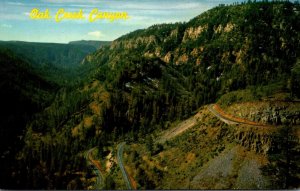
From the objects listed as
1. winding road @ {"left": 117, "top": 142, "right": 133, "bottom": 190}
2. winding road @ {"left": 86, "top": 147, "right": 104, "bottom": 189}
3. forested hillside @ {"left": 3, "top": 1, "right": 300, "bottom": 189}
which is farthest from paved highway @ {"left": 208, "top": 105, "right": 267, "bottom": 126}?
winding road @ {"left": 86, "top": 147, "right": 104, "bottom": 189}

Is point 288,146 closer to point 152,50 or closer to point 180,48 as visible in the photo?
point 180,48

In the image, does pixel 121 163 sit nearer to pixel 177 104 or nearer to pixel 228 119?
pixel 228 119

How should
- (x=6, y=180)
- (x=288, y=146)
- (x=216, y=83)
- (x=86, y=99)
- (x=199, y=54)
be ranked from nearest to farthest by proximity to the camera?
(x=6, y=180), (x=288, y=146), (x=86, y=99), (x=216, y=83), (x=199, y=54)

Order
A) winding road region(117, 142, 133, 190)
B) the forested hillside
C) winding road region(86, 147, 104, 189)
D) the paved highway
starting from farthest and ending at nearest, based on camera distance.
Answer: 1. winding road region(86, 147, 104, 189)
2. the paved highway
3. winding road region(117, 142, 133, 190)
4. the forested hillside

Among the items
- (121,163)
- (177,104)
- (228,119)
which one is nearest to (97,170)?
(121,163)

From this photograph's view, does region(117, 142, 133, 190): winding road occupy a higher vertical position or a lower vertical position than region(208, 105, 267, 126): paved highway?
lower

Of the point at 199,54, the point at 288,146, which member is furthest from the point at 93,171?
the point at 199,54

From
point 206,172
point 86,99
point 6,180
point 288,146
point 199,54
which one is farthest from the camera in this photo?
point 199,54

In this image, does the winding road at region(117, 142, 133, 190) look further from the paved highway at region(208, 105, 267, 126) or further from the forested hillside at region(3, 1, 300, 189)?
the paved highway at region(208, 105, 267, 126)
